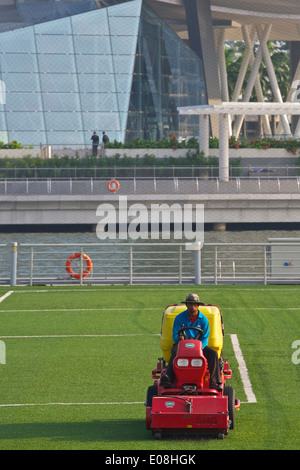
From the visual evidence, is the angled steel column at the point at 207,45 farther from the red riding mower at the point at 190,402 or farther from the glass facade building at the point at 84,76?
the red riding mower at the point at 190,402

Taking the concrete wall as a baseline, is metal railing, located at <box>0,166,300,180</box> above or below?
below

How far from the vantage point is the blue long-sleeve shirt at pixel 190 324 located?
1031cm

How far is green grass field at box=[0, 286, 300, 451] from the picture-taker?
399 inches

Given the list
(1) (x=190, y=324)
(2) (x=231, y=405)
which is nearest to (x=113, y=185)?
(1) (x=190, y=324)

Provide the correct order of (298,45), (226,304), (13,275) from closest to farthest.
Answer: (226,304) → (13,275) → (298,45)

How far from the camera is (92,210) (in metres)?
51.5

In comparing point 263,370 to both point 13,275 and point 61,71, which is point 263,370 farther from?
point 61,71

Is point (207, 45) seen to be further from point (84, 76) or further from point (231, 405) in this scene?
point (231, 405)

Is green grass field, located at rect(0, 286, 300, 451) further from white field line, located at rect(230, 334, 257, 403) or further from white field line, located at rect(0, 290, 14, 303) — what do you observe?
white field line, located at rect(0, 290, 14, 303)

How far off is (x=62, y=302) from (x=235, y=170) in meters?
32.3

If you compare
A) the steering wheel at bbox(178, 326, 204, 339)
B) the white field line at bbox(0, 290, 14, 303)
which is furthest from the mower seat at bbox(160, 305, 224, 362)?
the white field line at bbox(0, 290, 14, 303)

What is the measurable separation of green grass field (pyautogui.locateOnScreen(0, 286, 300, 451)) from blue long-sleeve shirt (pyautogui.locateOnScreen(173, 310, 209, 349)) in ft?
3.63

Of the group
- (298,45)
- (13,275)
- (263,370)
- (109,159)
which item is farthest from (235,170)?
(298,45)

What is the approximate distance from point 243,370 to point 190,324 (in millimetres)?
4009
